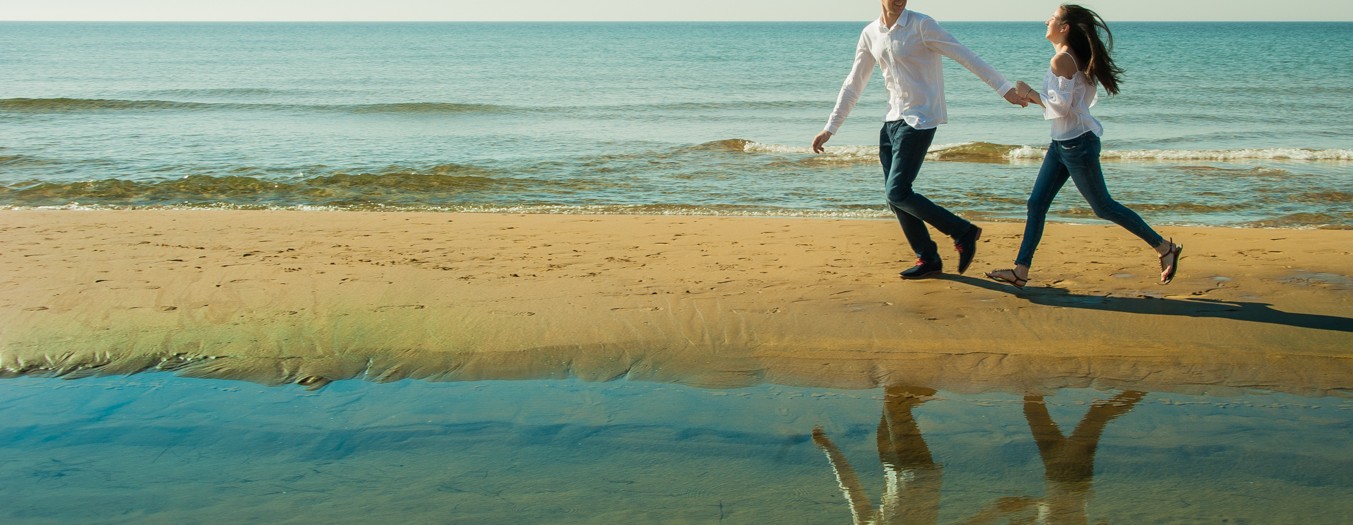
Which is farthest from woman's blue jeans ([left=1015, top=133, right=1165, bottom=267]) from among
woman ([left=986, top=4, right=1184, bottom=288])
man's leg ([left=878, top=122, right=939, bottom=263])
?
man's leg ([left=878, top=122, right=939, bottom=263])

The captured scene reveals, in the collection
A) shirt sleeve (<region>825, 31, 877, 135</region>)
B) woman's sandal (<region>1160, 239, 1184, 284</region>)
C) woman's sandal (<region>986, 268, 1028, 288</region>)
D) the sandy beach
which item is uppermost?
shirt sleeve (<region>825, 31, 877, 135</region>)

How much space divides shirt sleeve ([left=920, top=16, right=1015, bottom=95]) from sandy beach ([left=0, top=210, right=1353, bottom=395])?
1060 mm

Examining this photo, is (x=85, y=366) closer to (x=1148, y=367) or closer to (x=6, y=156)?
(x=1148, y=367)

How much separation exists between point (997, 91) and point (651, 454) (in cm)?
243

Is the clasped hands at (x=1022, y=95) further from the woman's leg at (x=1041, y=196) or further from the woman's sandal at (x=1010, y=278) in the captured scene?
the woman's sandal at (x=1010, y=278)

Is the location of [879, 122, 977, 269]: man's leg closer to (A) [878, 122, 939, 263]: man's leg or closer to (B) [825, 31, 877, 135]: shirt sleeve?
(A) [878, 122, 939, 263]: man's leg

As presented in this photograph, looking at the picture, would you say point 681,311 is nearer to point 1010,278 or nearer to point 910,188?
point 910,188

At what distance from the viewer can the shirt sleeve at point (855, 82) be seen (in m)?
5.29

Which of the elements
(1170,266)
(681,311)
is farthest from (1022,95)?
(681,311)

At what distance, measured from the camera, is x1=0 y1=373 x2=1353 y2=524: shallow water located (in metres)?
2.98

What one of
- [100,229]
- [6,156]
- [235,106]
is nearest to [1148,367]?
[100,229]

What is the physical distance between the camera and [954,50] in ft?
16.4

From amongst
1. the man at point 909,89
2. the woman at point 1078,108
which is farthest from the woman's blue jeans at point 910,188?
the woman at point 1078,108

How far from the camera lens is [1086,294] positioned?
529 cm
